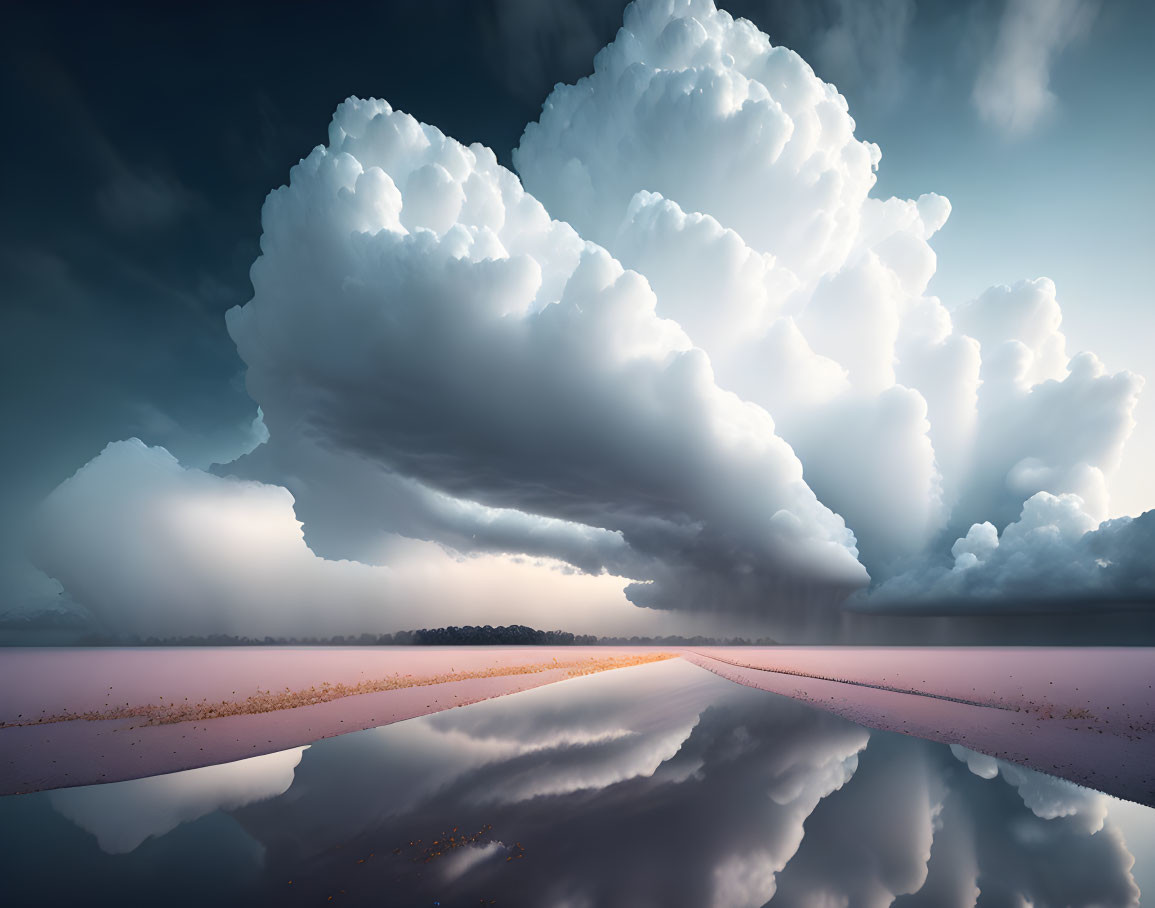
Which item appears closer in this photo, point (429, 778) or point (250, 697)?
point (429, 778)

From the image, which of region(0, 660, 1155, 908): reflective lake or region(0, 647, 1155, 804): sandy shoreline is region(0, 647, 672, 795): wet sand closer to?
region(0, 647, 1155, 804): sandy shoreline

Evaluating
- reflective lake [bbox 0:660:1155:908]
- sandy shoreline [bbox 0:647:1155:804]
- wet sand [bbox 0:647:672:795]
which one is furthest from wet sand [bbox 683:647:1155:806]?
wet sand [bbox 0:647:672:795]

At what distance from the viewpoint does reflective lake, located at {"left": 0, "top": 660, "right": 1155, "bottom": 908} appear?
11828mm

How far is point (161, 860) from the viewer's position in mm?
13656

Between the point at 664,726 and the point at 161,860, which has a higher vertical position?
the point at 161,860

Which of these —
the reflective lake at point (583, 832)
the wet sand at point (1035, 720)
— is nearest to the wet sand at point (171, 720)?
the reflective lake at point (583, 832)

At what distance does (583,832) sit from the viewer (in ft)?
49.1

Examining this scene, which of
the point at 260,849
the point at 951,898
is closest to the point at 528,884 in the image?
the point at 260,849

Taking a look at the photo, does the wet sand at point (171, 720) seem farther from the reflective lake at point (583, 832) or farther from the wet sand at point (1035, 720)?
the wet sand at point (1035, 720)

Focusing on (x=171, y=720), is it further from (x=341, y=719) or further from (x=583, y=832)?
(x=583, y=832)

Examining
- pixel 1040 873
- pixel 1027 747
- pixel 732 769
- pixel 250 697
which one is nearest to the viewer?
pixel 1040 873

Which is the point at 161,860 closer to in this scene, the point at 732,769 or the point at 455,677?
the point at 732,769

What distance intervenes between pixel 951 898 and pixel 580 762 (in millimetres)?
14965

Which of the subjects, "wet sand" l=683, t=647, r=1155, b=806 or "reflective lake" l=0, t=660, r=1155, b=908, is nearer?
"reflective lake" l=0, t=660, r=1155, b=908
